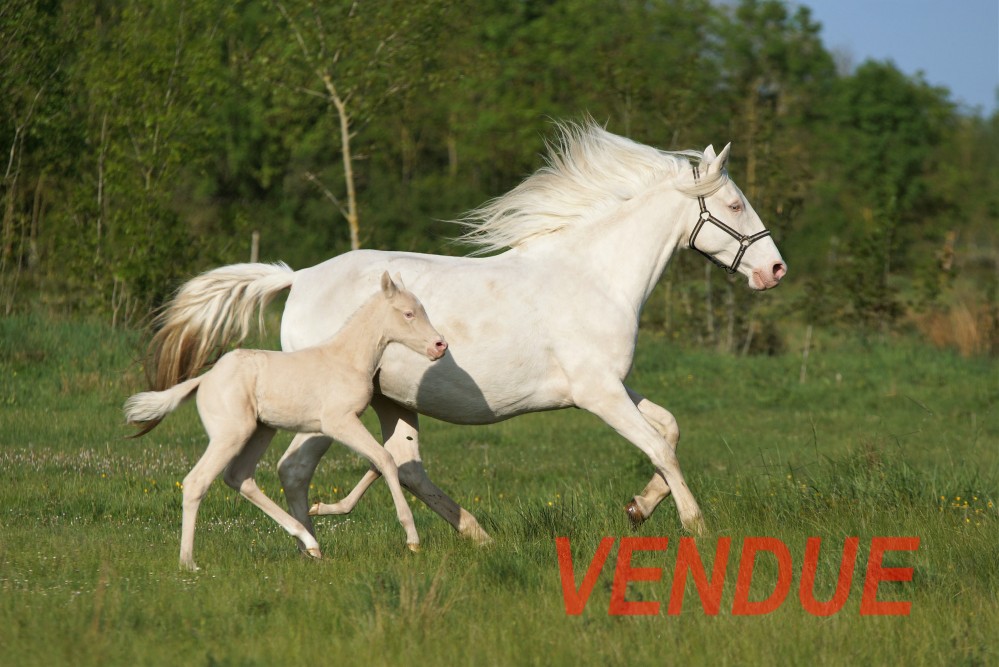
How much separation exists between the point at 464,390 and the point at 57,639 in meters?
3.00

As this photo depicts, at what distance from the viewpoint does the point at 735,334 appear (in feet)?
68.6

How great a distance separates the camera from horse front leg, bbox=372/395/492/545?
281 inches

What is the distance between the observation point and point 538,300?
7.25 metres

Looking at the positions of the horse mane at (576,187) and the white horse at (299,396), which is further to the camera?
the horse mane at (576,187)

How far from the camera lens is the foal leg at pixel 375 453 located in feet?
20.8

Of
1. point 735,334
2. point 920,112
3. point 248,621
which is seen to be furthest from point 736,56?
point 248,621

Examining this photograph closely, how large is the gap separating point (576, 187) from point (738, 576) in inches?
118

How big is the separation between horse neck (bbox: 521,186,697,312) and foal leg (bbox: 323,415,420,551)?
1.83 meters

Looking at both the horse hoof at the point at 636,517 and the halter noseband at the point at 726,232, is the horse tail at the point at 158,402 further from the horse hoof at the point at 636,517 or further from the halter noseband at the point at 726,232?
the halter noseband at the point at 726,232

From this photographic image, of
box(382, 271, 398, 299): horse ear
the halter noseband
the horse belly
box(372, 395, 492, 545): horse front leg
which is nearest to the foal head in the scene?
box(382, 271, 398, 299): horse ear

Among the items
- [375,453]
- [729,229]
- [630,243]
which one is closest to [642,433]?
[630,243]

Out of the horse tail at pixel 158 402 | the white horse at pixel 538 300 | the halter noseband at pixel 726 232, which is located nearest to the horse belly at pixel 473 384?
the white horse at pixel 538 300

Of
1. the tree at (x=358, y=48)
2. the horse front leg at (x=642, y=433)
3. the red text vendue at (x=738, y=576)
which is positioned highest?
the tree at (x=358, y=48)

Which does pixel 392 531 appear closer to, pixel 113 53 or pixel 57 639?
pixel 57 639
